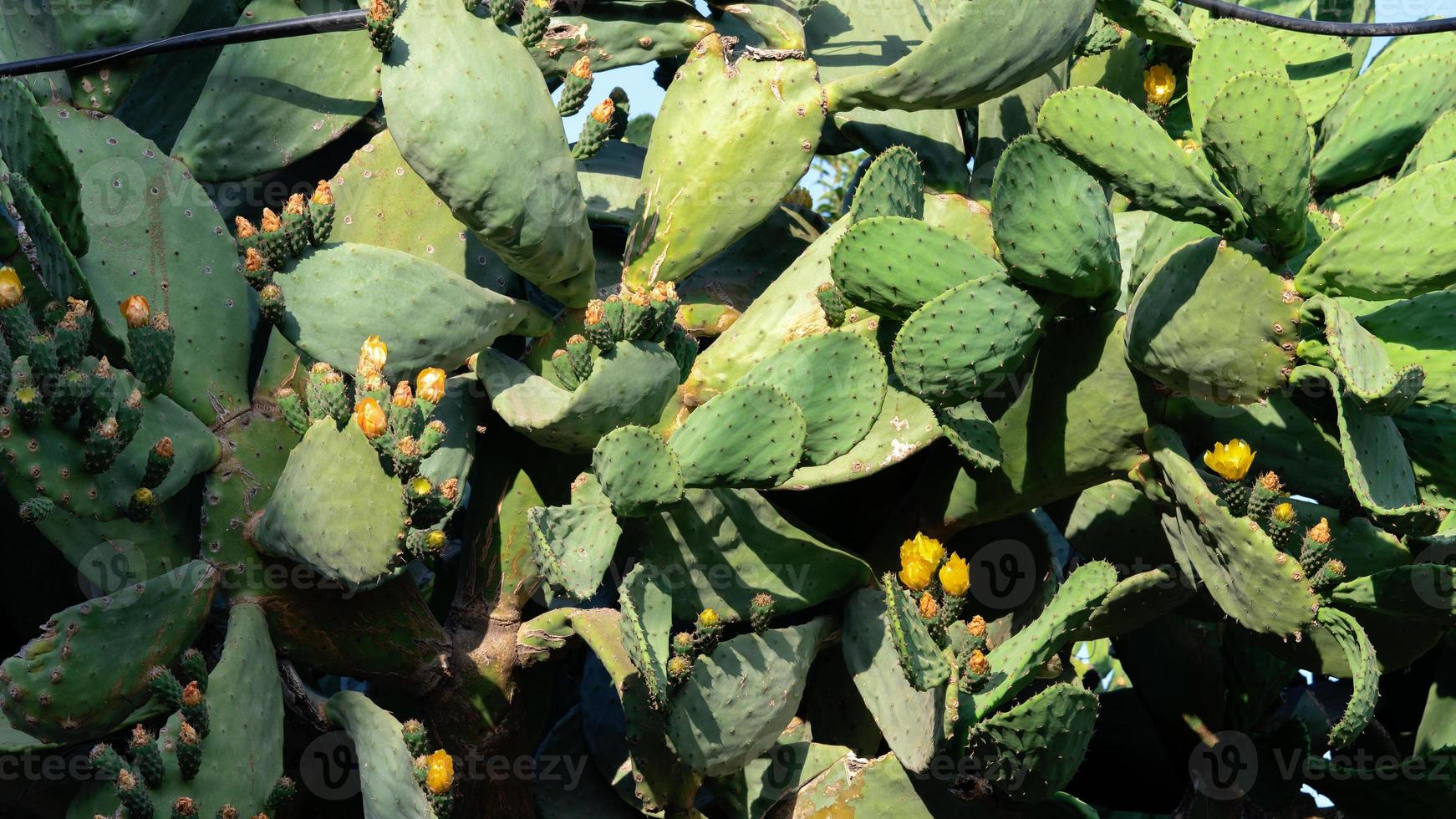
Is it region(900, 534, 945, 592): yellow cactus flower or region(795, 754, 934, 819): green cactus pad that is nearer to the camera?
region(900, 534, 945, 592): yellow cactus flower

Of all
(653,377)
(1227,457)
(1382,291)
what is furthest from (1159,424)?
(653,377)

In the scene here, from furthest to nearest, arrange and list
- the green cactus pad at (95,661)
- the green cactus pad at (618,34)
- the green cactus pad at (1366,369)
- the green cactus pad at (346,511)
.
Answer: the green cactus pad at (618,34) → the green cactus pad at (346,511) → the green cactus pad at (95,661) → the green cactus pad at (1366,369)

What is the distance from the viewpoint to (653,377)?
305 cm

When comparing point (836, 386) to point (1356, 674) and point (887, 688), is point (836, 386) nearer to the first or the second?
point (887, 688)

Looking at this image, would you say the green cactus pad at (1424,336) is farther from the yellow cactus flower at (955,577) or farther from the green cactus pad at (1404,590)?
the yellow cactus flower at (955,577)

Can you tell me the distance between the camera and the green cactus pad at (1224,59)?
126 inches

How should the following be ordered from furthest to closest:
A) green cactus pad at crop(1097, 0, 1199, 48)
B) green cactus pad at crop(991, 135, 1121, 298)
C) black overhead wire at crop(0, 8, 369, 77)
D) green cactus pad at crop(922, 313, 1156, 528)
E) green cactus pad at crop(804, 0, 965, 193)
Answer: green cactus pad at crop(804, 0, 965, 193) < green cactus pad at crop(1097, 0, 1199, 48) < green cactus pad at crop(922, 313, 1156, 528) < black overhead wire at crop(0, 8, 369, 77) < green cactus pad at crop(991, 135, 1121, 298)

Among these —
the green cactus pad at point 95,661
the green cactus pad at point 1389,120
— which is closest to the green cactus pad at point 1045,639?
the green cactus pad at point 1389,120

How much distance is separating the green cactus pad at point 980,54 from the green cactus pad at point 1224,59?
293 millimetres

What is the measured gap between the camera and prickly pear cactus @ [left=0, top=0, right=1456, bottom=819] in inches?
113

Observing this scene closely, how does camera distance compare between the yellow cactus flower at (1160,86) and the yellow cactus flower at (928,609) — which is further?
the yellow cactus flower at (1160,86)

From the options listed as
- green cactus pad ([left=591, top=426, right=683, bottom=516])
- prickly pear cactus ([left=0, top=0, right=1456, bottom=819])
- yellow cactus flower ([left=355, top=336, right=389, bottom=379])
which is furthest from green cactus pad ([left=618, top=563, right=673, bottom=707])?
yellow cactus flower ([left=355, top=336, right=389, bottom=379])

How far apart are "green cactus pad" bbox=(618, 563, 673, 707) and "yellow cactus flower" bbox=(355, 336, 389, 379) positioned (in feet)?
2.05

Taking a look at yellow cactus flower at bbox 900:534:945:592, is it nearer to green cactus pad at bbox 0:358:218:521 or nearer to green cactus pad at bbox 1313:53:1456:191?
green cactus pad at bbox 1313:53:1456:191
